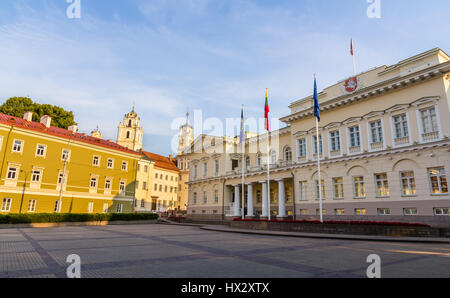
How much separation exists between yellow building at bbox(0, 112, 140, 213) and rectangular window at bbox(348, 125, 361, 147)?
34250mm

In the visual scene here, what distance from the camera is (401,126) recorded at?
24.5m

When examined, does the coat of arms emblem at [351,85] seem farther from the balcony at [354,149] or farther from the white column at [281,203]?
the white column at [281,203]

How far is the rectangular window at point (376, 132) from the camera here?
26.0 metres

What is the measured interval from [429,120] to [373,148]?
4.99 metres

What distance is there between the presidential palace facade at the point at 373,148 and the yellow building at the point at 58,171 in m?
23.3

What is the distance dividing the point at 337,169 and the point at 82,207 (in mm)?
36247

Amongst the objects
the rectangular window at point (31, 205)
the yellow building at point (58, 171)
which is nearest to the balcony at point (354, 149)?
the yellow building at point (58, 171)

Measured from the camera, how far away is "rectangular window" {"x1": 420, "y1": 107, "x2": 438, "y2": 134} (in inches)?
884

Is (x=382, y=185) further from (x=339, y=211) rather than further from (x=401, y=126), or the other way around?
(x=401, y=126)

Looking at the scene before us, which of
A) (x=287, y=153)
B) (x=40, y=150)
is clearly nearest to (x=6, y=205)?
(x=40, y=150)
